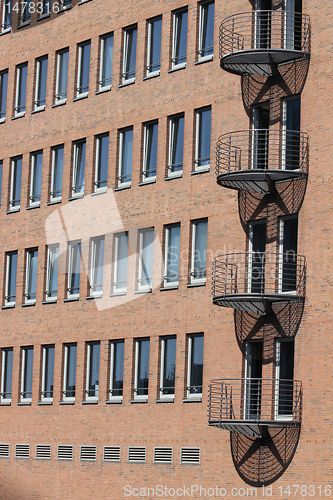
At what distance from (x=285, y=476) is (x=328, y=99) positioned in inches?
428

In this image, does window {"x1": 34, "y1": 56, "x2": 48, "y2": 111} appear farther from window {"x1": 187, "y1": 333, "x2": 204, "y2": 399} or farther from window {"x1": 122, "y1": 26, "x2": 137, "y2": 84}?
window {"x1": 187, "y1": 333, "x2": 204, "y2": 399}

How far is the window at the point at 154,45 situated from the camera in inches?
1922

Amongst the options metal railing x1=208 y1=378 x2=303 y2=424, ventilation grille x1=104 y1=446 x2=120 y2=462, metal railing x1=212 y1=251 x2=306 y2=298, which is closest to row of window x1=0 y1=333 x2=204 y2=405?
metal railing x1=208 y1=378 x2=303 y2=424

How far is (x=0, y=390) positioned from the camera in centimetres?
5406

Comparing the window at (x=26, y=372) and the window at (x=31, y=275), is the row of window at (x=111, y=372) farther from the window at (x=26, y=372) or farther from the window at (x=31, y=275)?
the window at (x=31, y=275)

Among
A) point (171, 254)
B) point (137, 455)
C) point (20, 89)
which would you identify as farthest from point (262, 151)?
point (20, 89)

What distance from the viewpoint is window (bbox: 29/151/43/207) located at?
53.9 meters

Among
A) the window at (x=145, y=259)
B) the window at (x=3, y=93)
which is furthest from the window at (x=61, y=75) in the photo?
the window at (x=145, y=259)

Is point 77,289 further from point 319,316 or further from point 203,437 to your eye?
point 319,316

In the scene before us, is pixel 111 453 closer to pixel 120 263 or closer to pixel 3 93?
pixel 120 263

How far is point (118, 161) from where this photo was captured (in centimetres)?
4978

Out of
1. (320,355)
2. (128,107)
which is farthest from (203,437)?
(128,107)

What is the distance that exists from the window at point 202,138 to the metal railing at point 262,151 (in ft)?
3.50

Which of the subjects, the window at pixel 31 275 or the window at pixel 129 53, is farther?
the window at pixel 31 275
